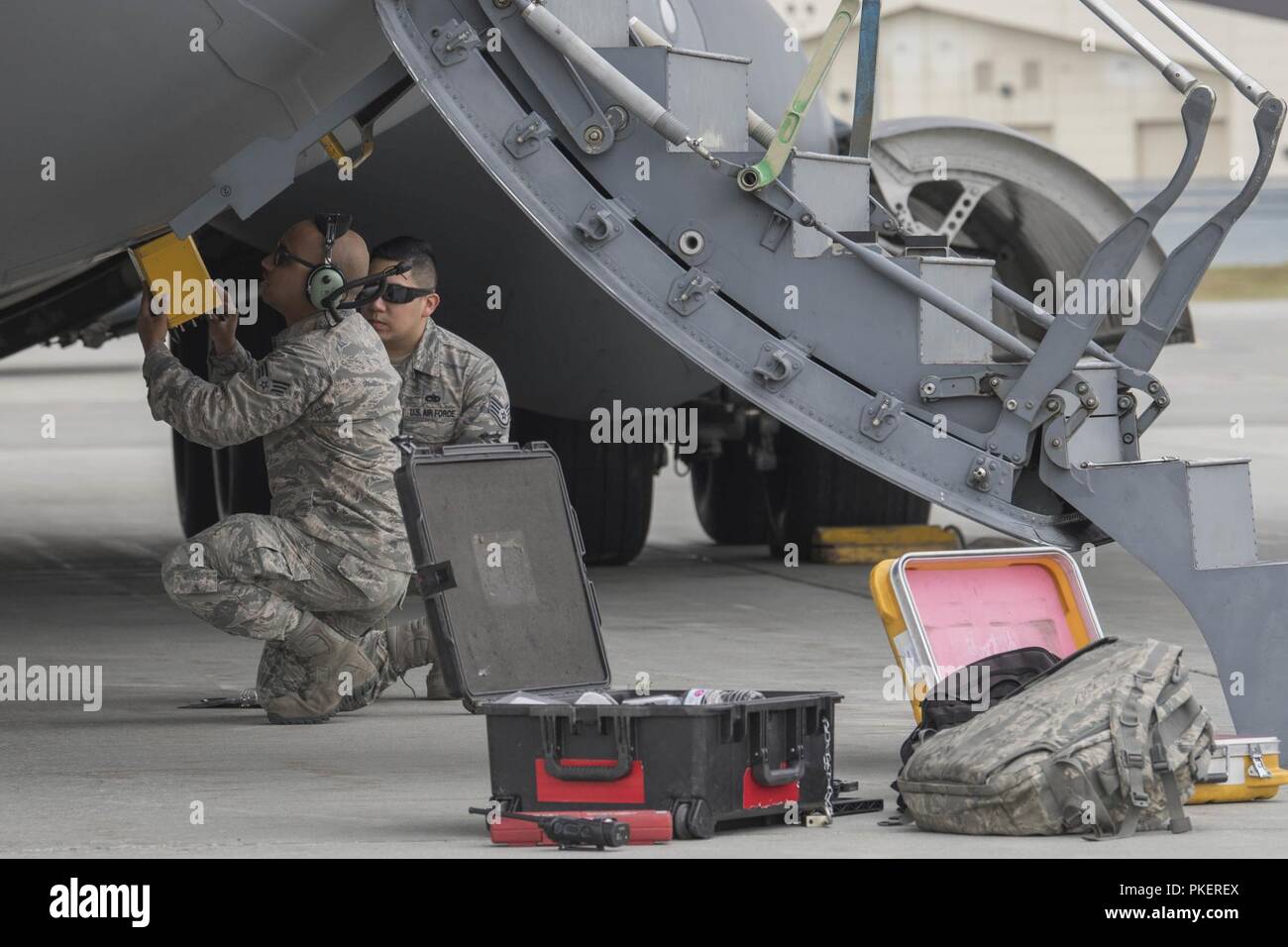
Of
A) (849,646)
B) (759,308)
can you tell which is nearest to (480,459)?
(759,308)

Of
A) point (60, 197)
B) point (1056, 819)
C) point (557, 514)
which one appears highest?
point (60, 197)

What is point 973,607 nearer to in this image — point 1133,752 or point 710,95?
point 1133,752

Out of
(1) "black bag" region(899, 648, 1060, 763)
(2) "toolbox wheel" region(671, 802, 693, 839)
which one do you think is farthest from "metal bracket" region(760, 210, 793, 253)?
(2) "toolbox wheel" region(671, 802, 693, 839)

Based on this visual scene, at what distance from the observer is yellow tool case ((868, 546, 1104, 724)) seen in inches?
251

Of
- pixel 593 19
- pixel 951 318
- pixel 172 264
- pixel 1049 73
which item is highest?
pixel 1049 73

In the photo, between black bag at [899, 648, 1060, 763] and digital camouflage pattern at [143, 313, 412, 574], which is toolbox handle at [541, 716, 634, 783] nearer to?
black bag at [899, 648, 1060, 763]

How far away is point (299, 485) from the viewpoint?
295 inches

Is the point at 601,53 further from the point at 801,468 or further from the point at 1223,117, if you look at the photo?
the point at 1223,117

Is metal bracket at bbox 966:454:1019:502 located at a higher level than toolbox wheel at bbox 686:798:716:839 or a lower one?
higher

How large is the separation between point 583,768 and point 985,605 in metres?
1.53

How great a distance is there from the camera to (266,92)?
7.42 meters

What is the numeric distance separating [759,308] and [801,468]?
6.07m

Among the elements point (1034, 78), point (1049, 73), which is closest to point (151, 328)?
point (1034, 78)

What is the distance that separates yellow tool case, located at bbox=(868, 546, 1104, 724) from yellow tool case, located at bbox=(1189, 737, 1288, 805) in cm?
47
